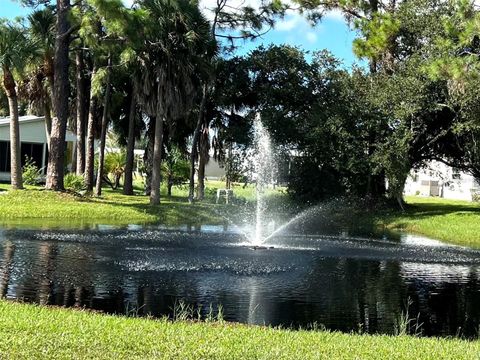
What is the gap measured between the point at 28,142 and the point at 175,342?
35.3 metres

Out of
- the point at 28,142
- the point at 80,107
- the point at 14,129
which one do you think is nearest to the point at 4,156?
the point at 28,142

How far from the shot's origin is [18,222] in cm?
2191

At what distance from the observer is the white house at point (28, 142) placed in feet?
127

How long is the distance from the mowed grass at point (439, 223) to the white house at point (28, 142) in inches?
834

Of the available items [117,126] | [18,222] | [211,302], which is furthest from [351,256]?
[117,126]

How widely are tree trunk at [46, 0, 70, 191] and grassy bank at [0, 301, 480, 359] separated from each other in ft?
66.0

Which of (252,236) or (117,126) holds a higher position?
(117,126)

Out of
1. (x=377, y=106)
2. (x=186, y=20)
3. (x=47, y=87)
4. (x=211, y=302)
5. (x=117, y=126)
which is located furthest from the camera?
(x=117, y=126)

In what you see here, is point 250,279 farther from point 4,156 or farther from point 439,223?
point 4,156

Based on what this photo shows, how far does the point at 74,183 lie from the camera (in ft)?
100

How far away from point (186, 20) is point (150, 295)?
1923 centimetres

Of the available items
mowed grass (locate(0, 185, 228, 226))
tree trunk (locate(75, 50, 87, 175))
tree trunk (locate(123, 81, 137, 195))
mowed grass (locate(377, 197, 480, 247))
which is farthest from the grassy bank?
tree trunk (locate(123, 81, 137, 195))

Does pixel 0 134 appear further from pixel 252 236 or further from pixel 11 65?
pixel 252 236

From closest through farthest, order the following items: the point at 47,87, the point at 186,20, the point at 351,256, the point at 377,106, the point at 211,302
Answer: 1. the point at 211,302
2. the point at 351,256
3. the point at 186,20
4. the point at 377,106
5. the point at 47,87
